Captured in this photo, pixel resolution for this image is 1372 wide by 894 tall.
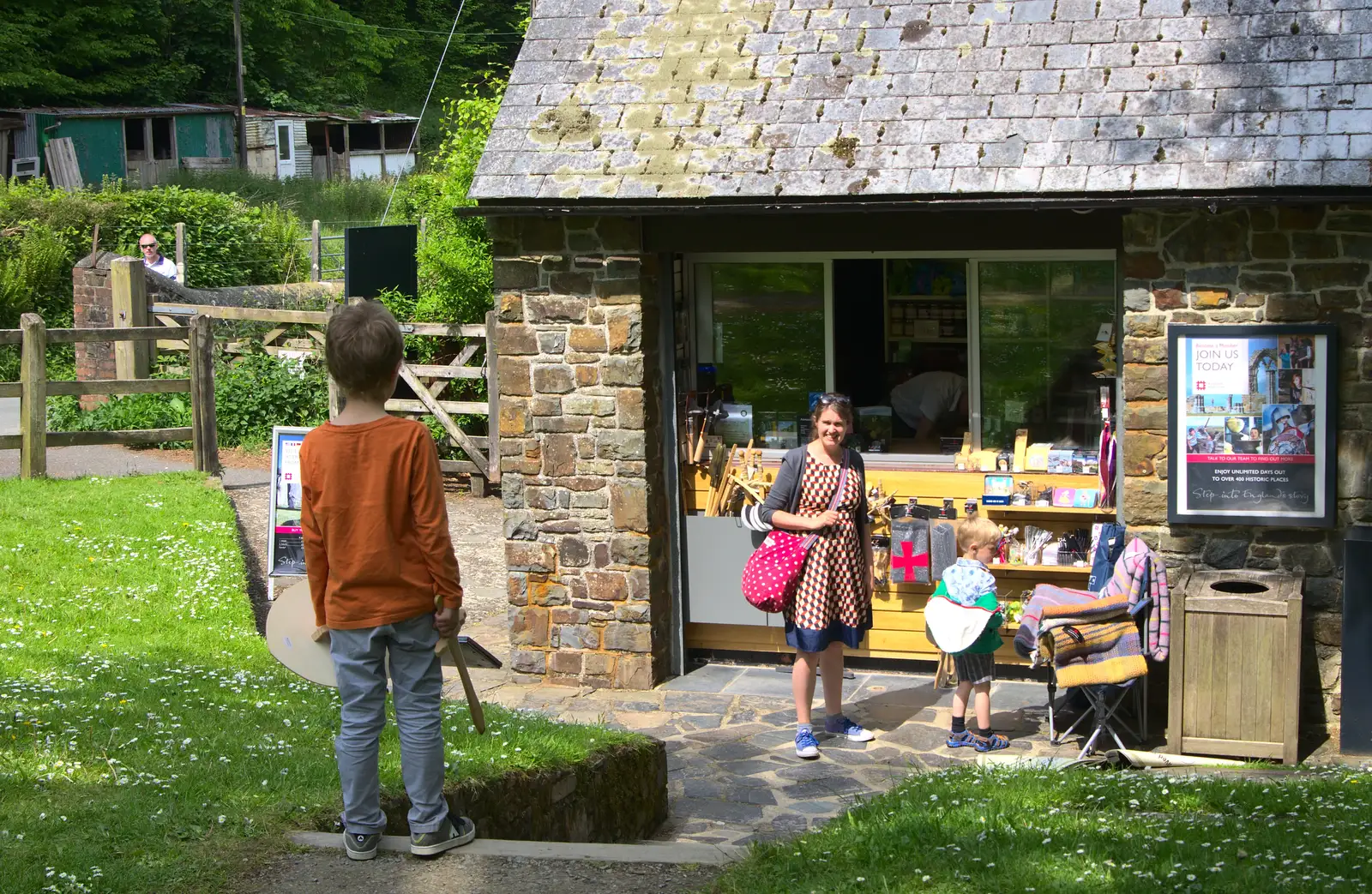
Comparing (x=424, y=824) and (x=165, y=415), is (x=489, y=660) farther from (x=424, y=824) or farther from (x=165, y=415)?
(x=165, y=415)

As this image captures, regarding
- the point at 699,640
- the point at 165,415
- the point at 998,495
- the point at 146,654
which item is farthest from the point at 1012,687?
the point at 165,415

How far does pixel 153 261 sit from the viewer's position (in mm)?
22453

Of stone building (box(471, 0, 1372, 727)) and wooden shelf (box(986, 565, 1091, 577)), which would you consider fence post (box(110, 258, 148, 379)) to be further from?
wooden shelf (box(986, 565, 1091, 577))

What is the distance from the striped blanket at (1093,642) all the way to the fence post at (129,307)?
13.3 m

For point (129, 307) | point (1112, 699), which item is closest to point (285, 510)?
point (1112, 699)

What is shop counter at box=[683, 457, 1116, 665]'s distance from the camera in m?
9.03

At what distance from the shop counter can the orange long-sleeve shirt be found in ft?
16.7

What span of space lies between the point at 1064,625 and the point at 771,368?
281 cm

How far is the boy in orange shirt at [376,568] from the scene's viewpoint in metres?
4.64

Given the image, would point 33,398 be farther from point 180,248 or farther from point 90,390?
point 180,248

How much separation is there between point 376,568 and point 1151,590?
4806mm

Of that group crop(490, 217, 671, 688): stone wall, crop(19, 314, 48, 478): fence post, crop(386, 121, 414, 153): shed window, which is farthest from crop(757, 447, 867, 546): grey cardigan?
crop(386, 121, 414, 153): shed window

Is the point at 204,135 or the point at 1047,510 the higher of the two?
the point at 204,135

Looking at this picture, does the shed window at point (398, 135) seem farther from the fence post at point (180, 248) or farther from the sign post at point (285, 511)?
the sign post at point (285, 511)
